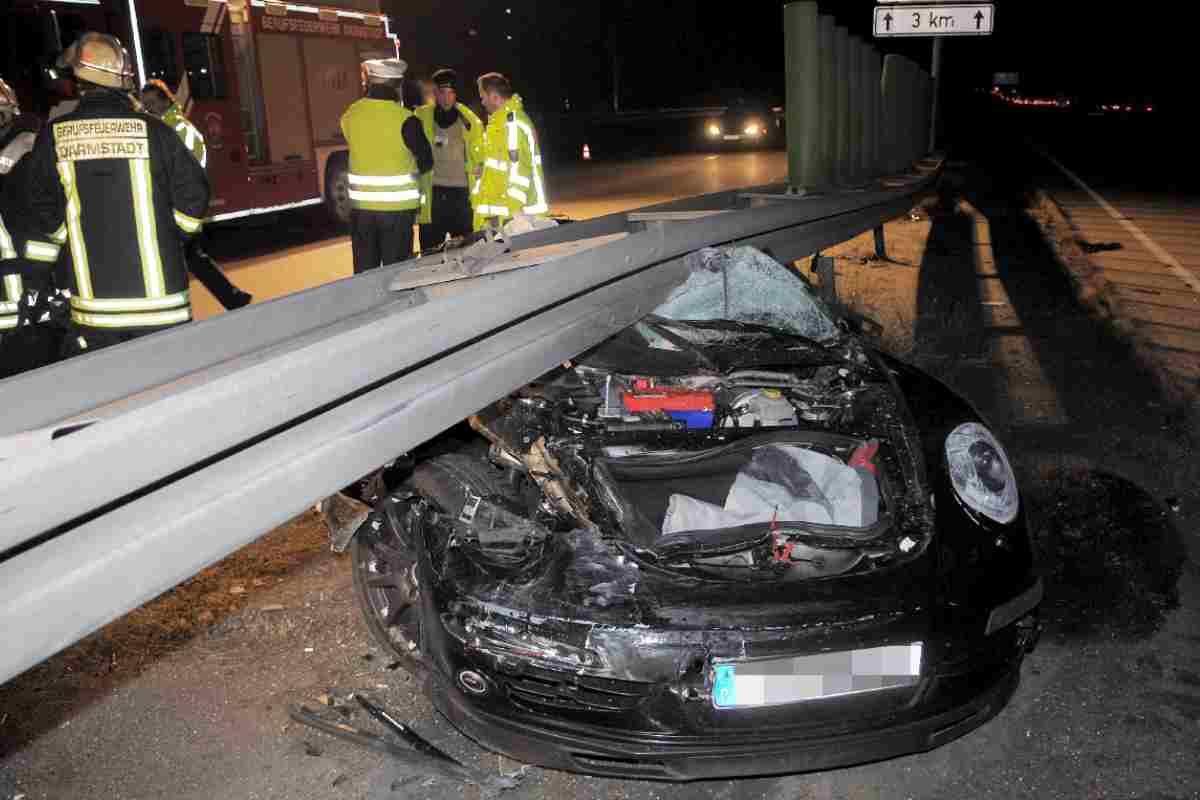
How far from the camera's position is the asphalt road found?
33.8 ft

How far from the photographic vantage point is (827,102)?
9.99m

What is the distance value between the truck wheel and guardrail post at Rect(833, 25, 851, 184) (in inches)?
249

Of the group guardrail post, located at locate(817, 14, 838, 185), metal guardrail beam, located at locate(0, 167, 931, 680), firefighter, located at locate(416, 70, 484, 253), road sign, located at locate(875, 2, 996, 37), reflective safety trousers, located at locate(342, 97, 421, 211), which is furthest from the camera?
road sign, located at locate(875, 2, 996, 37)

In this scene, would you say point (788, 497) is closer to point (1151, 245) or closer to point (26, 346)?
point (26, 346)

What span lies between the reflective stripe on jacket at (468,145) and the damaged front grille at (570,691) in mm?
5960

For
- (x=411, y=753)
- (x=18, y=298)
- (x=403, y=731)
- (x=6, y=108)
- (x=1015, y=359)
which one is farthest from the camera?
(x=1015, y=359)

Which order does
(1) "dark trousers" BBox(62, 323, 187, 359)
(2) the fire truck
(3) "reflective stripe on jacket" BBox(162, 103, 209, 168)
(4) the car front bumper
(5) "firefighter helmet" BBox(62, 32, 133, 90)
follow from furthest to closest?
(2) the fire truck
(3) "reflective stripe on jacket" BBox(162, 103, 209, 168)
(1) "dark trousers" BBox(62, 323, 187, 359)
(5) "firefighter helmet" BBox(62, 32, 133, 90)
(4) the car front bumper

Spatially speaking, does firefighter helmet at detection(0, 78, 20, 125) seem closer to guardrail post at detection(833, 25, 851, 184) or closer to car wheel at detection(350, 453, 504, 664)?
car wheel at detection(350, 453, 504, 664)

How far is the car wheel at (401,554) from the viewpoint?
3109mm

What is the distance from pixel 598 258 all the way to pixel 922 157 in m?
14.8

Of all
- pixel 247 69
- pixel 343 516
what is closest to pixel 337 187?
pixel 247 69

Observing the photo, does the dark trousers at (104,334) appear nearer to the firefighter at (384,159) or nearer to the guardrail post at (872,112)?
the firefighter at (384,159)

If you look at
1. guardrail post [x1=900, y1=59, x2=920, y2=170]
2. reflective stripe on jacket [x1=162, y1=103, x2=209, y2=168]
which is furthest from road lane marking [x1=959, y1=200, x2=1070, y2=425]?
reflective stripe on jacket [x1=162, y1=103, x2=209, y2=168]

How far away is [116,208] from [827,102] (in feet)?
24.3
